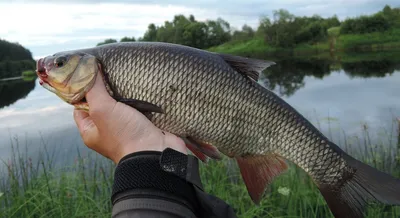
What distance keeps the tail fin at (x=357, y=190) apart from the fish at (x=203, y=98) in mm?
17

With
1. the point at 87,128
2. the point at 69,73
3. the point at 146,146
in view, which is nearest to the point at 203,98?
the point at 146,146

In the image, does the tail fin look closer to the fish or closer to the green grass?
the fish

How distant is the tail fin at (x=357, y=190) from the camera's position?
70.0 inches

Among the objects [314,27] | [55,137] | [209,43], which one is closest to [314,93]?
[55,137]

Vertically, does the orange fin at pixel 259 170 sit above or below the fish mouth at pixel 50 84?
below

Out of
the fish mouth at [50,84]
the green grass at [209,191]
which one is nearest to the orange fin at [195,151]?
the fish mouth at [50,84]

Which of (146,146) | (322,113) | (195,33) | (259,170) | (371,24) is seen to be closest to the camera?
(146,146)

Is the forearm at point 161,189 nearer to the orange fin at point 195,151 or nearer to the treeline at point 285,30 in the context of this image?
the orange fin at point 195,151

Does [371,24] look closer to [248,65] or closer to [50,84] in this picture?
[248,65]

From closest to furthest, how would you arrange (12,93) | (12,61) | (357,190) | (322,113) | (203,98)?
(357,190) < (203,98) < (322,113) < (12,93) < (12,61)

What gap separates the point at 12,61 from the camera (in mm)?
58219

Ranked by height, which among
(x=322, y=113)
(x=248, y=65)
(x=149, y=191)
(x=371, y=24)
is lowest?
(x=322, y=113)

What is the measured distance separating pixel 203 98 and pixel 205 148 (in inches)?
12.0

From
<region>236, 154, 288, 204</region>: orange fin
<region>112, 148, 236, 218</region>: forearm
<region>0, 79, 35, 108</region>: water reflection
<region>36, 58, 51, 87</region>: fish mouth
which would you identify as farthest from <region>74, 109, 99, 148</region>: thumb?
<region>0, 79, 35, 108</region>: water reflection
